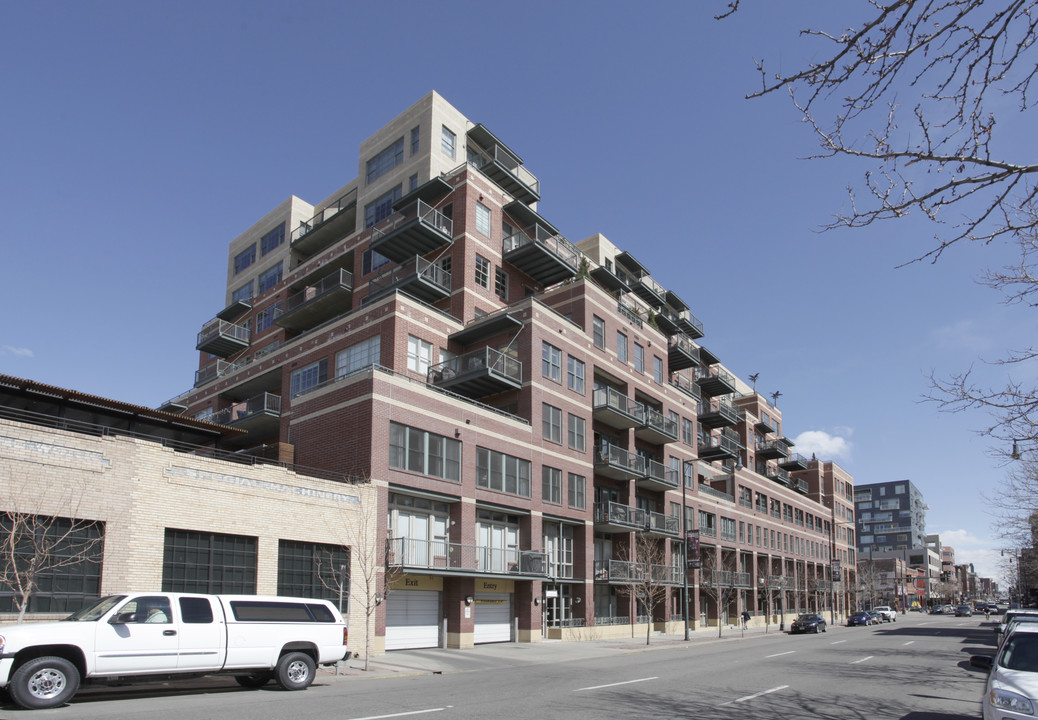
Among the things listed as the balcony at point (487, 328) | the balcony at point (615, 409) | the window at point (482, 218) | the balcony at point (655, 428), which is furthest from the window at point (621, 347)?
the window at point (482, 218)

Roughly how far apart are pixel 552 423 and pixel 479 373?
573 centimetres

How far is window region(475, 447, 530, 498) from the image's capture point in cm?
3394

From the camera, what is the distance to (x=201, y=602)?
1523cm

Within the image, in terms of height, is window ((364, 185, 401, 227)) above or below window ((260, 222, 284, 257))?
below

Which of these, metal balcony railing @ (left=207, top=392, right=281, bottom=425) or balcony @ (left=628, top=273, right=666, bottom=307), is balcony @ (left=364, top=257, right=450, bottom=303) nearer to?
metal balcony railing @ (left=207, top=392, right=281, bottom=425)

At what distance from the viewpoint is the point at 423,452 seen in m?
31.2

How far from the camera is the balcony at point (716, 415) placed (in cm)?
6256

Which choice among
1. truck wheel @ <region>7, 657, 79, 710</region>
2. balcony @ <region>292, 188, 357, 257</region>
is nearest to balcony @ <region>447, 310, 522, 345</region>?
balcony @ <region>292, 188, 357, 257</region>

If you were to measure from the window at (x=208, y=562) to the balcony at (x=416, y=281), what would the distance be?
679 inches

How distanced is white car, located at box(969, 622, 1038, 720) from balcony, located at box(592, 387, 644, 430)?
30.9 metres

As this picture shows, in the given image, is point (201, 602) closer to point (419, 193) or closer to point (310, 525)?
point (310, 525)

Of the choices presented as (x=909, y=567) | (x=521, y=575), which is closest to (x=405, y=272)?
(x=521, y=575)

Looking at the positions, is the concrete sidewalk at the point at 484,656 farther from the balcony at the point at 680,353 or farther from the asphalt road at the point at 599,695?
the balcony at the point at 680,353

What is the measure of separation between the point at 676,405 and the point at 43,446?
39.8 metres
